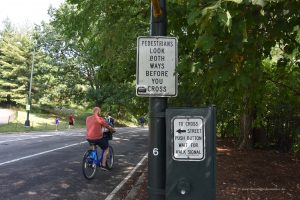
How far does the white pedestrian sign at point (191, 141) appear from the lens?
3.10 metres

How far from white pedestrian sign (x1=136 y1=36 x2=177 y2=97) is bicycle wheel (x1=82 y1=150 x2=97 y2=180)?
706 cm

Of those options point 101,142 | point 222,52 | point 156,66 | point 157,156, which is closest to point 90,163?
point 101,142

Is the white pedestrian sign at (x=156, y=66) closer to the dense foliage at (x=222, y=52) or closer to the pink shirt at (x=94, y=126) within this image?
the dense foliage at (x=222, y=52)

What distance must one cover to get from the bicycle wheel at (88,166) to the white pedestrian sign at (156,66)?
7.06m

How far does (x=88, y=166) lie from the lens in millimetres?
10562

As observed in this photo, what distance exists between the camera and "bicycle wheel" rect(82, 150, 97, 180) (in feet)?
33.9

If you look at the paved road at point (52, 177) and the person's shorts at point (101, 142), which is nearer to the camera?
the paved road at point (52, 177)

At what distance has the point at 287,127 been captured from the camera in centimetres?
1695

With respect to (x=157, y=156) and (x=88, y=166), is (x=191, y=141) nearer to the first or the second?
(x=157, y=156)

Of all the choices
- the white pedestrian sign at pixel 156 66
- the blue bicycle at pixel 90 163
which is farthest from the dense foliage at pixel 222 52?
the blue bicycle at pixel 90 163

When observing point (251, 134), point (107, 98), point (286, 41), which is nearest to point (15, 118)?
point (107, 98)

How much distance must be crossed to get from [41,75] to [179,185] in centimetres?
6527

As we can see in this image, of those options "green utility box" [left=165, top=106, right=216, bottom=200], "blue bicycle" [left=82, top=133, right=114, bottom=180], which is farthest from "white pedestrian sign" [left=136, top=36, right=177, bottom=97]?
"blue bicycle" [left=82, top=133, right=114, bottom=180]

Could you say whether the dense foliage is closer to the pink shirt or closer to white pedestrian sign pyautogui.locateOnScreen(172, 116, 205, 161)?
white pedestrian sign pyautogui.locateOnScreen(172, 116, 205, 161)
